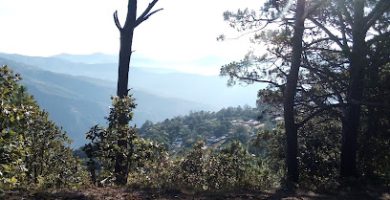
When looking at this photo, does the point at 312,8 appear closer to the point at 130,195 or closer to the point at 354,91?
the point at 354,91

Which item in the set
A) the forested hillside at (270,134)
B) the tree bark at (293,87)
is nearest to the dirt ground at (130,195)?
the forested hillside at (270,134)

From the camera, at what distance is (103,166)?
357 inches

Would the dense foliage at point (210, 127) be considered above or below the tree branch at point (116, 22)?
below

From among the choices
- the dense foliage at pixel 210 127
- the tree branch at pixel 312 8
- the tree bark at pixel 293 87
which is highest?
the tree branch at pixel 312 8

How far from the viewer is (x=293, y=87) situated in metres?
11.6

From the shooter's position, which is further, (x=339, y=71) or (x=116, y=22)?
(x=339, y=71)

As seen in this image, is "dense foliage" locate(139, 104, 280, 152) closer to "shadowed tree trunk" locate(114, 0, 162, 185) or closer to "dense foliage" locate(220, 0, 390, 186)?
"dense foliage" locate(220, 0, 390, 186)

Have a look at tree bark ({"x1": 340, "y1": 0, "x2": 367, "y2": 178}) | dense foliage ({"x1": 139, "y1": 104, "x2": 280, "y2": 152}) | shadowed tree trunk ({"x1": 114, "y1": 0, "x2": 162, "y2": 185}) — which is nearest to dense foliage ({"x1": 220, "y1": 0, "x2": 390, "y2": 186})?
tree bark ({"x1": 340, "y1": 0, "x2": 367, "y2": 178})

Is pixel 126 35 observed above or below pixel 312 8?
below

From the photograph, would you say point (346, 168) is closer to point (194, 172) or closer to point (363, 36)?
point (363, 36)

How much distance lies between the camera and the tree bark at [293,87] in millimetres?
11289

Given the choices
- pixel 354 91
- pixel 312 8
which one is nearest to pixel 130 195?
pixel 312 8

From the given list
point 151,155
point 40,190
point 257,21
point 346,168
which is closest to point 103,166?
point 151,155

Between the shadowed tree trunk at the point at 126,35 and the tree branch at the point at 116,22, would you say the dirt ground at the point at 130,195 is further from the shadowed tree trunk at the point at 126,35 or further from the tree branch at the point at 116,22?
the tree branch at the point at 116,22
